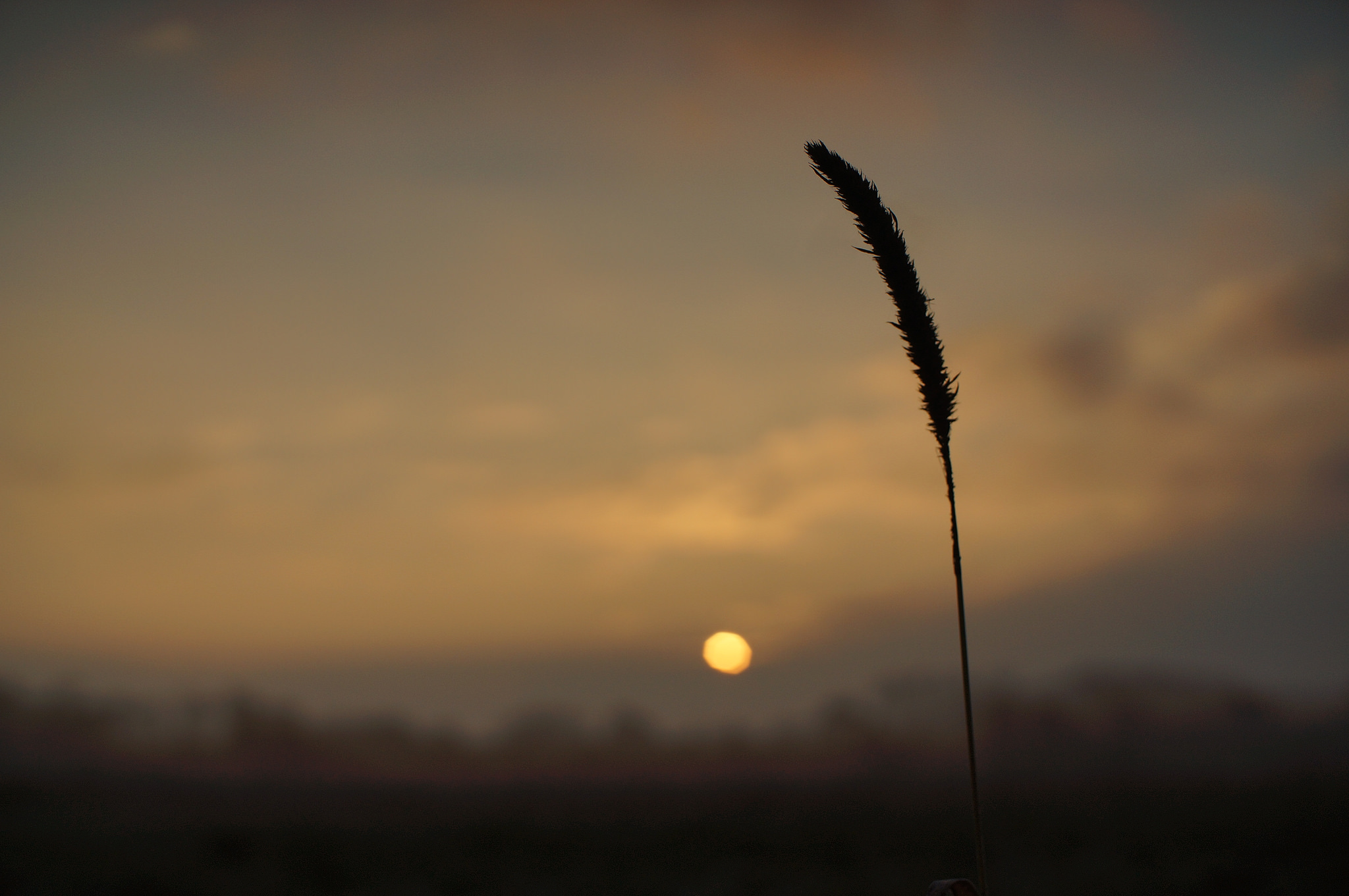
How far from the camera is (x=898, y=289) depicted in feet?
10.6

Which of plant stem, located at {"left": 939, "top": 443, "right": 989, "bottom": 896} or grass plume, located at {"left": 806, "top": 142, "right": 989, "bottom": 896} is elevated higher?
grass plume, located at {"left": 806, "top": 142, "right": 989, "bottom": 896}

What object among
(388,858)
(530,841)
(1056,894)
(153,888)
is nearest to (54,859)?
(153,888)

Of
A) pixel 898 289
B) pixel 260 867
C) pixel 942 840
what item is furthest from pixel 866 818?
pixel 898 289

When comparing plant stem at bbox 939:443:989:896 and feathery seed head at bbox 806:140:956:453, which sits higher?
feathery seed head at bbox 806:140:956:453

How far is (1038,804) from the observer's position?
58.5 metres

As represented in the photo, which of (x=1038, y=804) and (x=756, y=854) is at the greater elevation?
(x=1038, y=804)

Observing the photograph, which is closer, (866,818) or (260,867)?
(260,867)

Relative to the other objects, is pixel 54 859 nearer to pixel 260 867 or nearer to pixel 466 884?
pixel 260 867

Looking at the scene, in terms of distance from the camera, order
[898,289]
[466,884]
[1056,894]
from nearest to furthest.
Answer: [898,289]
[1056,894]
[466,884]

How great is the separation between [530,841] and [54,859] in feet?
74.1

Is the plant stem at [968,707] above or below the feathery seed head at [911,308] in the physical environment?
below

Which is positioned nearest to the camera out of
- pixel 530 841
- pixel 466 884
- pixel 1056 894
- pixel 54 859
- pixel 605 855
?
pixel 1056 894

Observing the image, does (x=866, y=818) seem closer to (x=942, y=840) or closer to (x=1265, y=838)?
(x=942, y=840)

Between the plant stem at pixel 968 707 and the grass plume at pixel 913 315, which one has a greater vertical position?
the grass plume at pixel 913 315
